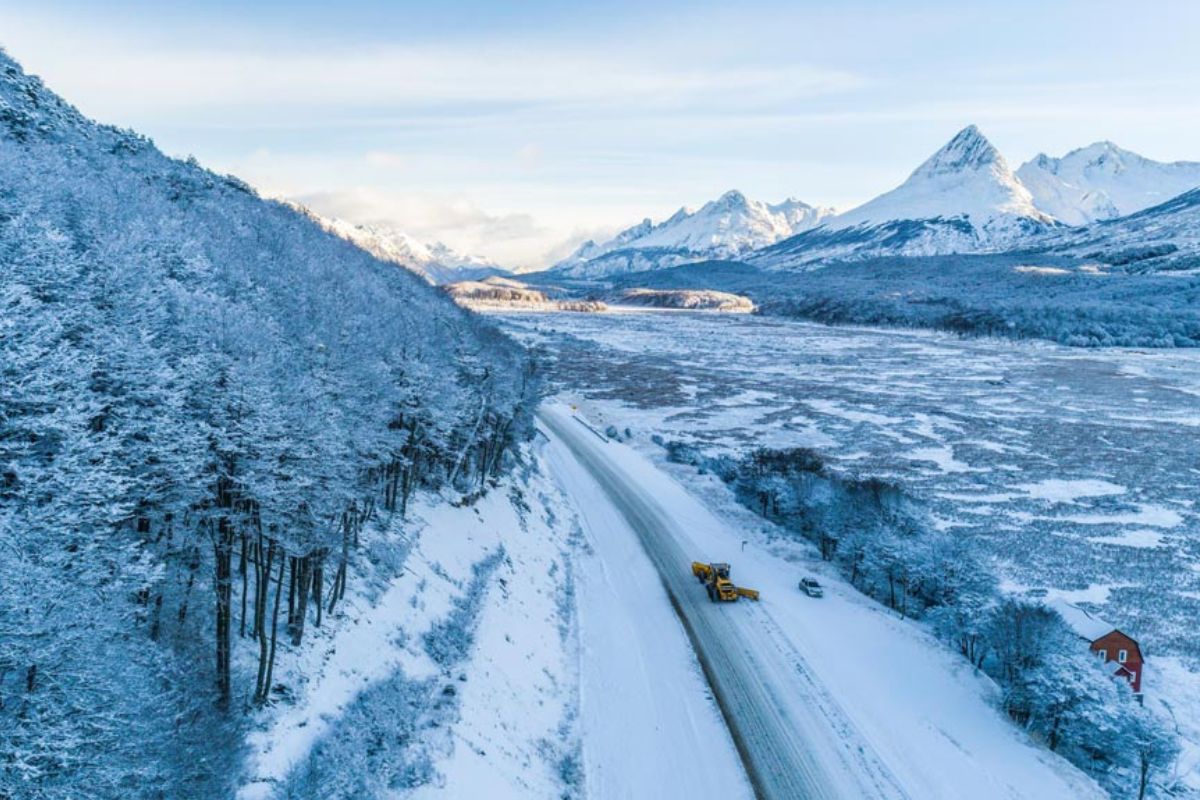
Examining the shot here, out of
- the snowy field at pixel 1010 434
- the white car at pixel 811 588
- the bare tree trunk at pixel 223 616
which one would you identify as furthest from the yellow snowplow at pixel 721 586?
the bare tree trunk at pixel 223 616

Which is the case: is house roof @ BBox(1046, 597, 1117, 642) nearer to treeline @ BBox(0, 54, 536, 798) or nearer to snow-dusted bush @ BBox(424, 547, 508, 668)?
snow-dusted bush @ BBox(424, 547, 508, 668)

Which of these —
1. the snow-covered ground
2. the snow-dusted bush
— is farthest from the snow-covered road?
the snow-dusted bush

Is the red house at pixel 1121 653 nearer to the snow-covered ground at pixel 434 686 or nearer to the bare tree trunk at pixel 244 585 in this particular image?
the snow-covered ground at pixel 434 686

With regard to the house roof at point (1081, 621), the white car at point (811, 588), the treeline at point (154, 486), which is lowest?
the white car at point (811, 588)

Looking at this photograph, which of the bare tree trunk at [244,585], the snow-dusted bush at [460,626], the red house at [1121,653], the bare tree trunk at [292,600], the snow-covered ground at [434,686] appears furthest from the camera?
the red house at [1121,653]

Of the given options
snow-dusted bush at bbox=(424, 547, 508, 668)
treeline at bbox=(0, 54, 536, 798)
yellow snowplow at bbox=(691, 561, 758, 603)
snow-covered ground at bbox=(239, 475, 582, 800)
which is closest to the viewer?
treeline at bbox=(0, 54, 536, 798)

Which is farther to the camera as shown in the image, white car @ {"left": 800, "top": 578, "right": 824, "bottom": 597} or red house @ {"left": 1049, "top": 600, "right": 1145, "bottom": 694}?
white car @ {"left": 800, "top": 578, "right": 824, "bottom": 597}
